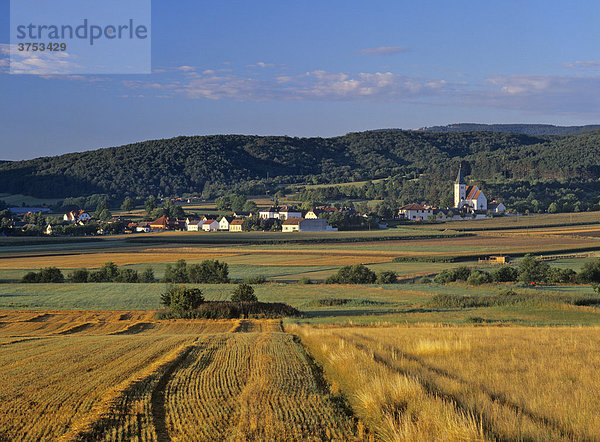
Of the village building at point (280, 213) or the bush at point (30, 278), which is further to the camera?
the village building at point (280, 213)

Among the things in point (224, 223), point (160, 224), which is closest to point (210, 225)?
point (224, 223)

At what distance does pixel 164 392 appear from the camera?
42.1 ft

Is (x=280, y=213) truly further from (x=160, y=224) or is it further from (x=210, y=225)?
(x=160, y=224)

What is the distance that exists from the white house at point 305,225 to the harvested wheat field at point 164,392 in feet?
353

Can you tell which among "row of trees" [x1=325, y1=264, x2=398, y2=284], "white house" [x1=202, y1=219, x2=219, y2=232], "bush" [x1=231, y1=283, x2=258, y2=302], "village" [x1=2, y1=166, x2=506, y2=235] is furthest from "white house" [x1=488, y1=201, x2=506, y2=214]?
"bush" [x1=231, y1=283, x2=258, y2=302]

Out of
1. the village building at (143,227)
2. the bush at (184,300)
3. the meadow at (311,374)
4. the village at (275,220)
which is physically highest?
the meadow at (311,374)

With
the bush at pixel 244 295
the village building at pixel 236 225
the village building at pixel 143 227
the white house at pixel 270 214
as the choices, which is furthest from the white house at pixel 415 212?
the bush at pixel 244 295

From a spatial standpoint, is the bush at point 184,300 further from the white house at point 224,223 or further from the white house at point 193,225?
the white house at point 193,225

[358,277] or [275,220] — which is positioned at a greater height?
[275,220]

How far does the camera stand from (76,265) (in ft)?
226

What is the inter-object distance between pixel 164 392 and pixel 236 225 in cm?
12360

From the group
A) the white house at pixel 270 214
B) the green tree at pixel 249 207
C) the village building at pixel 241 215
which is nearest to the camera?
the village building at pixel 241 215

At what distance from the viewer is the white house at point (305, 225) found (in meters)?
130

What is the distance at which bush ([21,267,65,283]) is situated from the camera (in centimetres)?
5625
